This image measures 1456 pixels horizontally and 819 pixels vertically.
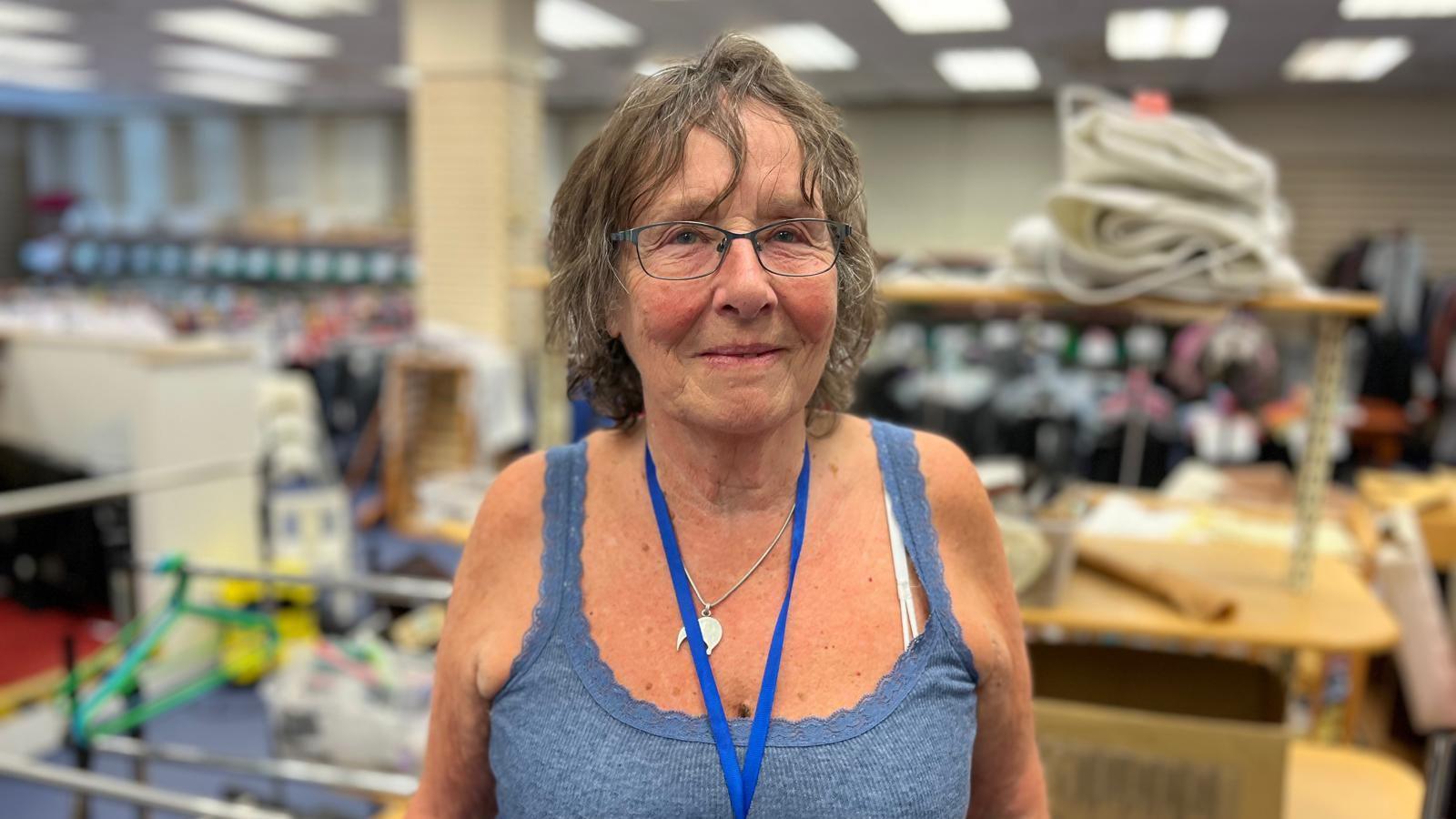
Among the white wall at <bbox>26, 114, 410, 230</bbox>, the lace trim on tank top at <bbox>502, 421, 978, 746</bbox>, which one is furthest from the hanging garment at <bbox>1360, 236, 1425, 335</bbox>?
the white wall at <bbox>26, 114, 410, 230</bbox>

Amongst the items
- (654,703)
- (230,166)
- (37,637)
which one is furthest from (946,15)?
(230,166)

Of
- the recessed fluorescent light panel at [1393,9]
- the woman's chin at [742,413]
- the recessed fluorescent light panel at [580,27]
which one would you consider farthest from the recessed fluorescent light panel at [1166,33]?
the woman's chin at [742,413]

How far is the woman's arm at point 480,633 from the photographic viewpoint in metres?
1.12

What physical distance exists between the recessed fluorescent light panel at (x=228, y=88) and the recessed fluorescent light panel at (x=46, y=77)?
2.90ft

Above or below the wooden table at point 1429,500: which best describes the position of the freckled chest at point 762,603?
above

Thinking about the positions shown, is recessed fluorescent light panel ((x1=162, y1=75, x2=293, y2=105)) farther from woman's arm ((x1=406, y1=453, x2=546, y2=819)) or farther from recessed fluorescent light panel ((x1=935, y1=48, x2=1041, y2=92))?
woman's arm ((x1=406, y1=453, x2=546, y2=819))

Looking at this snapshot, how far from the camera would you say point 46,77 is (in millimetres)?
11961

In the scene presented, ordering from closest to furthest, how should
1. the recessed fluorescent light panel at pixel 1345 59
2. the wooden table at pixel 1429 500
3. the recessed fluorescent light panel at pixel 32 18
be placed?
the wooden table at pixel 1429 500 → the recessed fluorescent light panel at pixel 1345 59 → the recessed fluorescent light panel at pixel 32 18

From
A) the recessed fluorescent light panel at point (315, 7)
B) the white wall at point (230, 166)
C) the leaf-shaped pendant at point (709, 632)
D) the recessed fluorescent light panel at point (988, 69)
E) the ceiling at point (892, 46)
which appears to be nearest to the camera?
the leaf-shaped pendant at point (709, 632)

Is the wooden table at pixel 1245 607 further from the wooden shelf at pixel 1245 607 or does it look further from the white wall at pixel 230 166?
the white wall at pixel 230 166

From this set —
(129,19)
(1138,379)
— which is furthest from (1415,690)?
(129,19)

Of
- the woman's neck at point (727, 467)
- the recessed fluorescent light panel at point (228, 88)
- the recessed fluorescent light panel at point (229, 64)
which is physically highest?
the recessed fluorescent light panel at point (228, 88)

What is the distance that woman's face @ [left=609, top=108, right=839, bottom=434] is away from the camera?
0.98 metres

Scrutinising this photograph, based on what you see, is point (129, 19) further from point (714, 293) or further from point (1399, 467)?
point (1399, 467)
